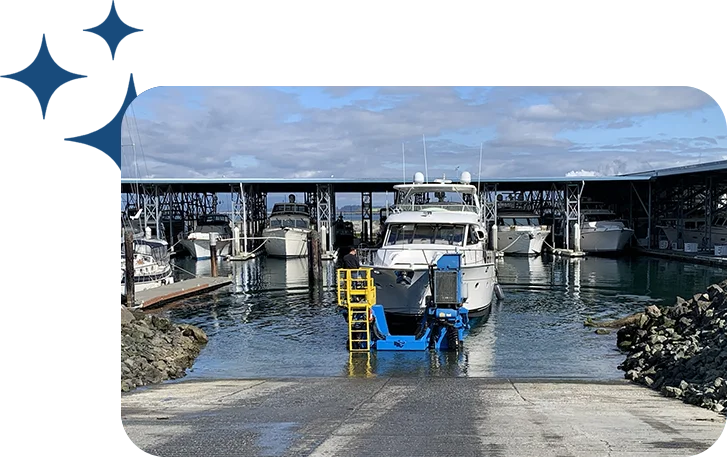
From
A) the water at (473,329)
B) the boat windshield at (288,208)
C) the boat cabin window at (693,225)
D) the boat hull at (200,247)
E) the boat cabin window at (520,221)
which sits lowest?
the water at (473,329)

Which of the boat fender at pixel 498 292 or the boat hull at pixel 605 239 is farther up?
the boat hull at pixel 605 239

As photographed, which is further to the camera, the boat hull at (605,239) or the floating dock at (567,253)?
the boat hull at (605,239)

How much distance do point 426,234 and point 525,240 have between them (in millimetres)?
29027

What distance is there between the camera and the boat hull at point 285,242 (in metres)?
44.9

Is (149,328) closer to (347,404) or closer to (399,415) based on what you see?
(347,404)

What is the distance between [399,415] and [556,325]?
12.7 meters

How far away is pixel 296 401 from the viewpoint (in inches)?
360

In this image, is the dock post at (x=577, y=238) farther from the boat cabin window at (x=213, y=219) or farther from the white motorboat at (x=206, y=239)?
the boat cabin window at (x=213, y=219)

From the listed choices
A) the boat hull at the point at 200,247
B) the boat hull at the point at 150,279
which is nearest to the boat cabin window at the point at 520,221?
the boat hull at the point at 200,247

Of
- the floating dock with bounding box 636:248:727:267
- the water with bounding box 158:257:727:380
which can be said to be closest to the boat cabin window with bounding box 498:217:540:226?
the floating dock with bounding box 636:248:727:267

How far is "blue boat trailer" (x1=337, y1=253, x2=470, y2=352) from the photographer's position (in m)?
15.4

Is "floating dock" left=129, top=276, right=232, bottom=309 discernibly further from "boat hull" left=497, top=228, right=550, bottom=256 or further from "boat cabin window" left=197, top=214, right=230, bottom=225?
"boat hull" left=497, top=228, right=550, bottom=256

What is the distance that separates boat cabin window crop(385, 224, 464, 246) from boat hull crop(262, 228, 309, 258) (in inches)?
1035

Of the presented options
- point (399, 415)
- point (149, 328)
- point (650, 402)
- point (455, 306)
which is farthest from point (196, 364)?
point (650, 402)
